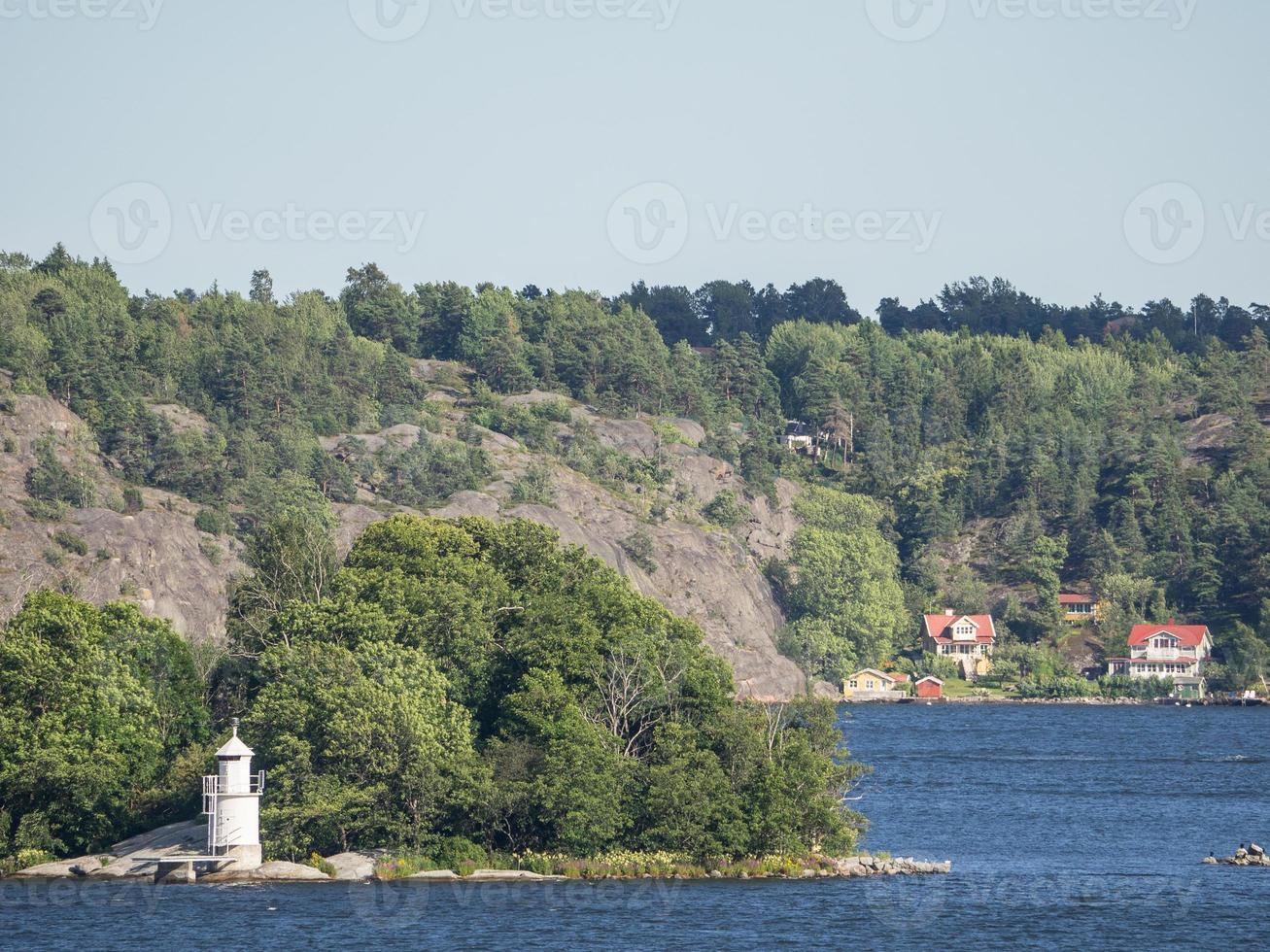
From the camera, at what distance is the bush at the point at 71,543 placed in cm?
15150

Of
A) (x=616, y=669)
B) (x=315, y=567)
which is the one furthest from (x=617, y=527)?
(x=616, y=669)

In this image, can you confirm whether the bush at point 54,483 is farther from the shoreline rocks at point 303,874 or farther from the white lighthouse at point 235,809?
the white lighthouse at point 235,809

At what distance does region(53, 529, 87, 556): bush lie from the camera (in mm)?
151500

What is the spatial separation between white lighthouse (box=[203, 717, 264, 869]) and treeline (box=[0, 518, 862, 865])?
73cm

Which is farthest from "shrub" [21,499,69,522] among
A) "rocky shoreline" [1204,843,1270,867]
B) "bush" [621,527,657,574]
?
"rocky shoreline" [1204,843,1270,867]

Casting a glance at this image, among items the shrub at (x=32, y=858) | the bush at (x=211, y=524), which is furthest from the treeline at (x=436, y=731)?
the bush at (x=211, y=524)

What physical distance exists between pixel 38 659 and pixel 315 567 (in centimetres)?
1535

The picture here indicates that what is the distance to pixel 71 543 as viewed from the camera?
15188cm

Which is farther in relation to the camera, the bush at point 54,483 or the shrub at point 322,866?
the bush at point 54,483

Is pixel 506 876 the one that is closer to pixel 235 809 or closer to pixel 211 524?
pixel 235 809

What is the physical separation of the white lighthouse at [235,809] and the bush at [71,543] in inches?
3571

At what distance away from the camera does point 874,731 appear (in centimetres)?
14988

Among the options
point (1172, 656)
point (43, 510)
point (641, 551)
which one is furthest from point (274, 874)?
point (1172, 656)

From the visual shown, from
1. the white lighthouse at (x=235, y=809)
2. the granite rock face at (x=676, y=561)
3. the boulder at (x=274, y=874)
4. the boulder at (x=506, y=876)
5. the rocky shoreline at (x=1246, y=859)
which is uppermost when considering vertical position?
the granite rock face at (x=676, y=561)
